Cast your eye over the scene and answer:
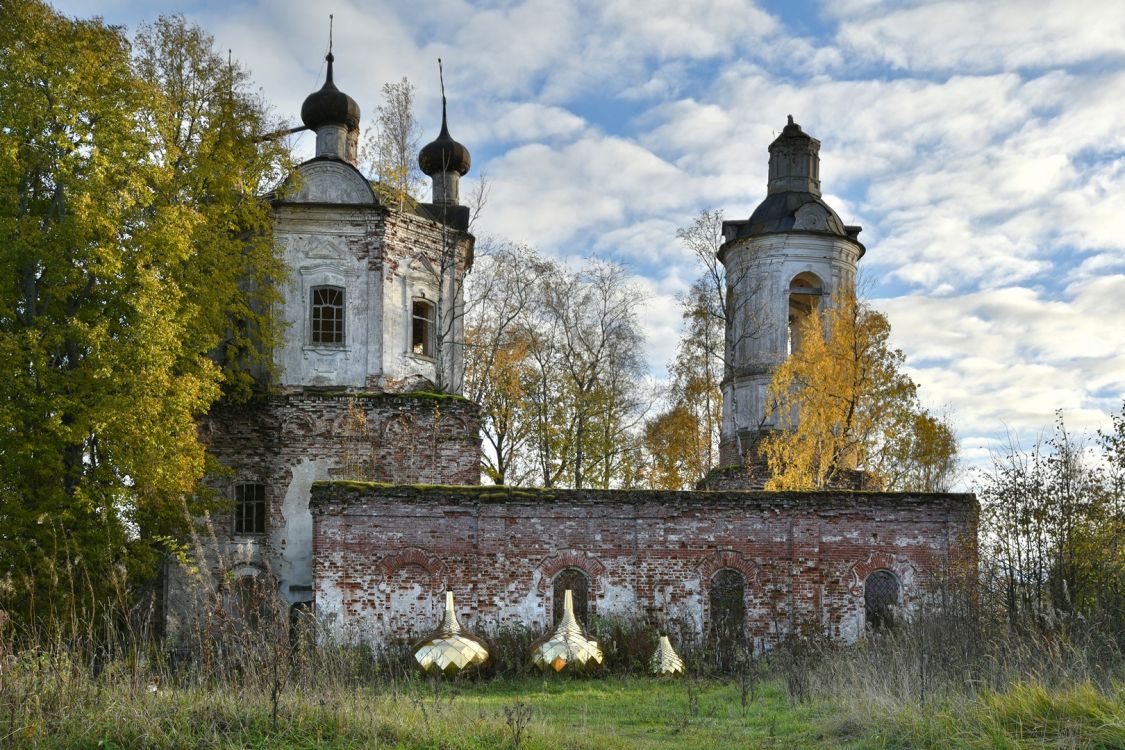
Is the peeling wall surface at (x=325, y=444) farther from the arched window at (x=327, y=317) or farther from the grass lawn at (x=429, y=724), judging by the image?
the grass lawn at (x=429, y=724)

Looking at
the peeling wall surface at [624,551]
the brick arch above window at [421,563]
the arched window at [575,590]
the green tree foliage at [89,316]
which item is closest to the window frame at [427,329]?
the green tree foliage at [89,316]

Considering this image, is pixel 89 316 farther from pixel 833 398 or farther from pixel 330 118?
pixel 833 398

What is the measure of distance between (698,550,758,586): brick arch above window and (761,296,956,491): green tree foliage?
7.50m

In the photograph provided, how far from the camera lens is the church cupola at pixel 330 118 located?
82.8 ft

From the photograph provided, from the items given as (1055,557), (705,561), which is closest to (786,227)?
(705,561)

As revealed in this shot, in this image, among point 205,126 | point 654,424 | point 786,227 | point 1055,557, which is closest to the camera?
point 1055,557

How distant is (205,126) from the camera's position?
22.0 m

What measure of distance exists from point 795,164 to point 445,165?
9.15 meters

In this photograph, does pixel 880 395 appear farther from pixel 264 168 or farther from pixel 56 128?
pixel 56 128

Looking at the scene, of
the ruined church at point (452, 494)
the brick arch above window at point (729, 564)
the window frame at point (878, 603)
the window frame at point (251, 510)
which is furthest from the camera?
the window frame at point (251, 510)

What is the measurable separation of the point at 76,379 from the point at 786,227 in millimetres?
17115

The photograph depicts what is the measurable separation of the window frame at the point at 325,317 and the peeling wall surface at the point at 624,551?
6.75 m

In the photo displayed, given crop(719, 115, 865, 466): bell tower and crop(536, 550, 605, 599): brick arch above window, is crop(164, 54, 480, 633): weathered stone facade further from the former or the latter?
crop(719, 115, 865, 466): bell tower

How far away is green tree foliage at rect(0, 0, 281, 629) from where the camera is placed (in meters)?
17.2
